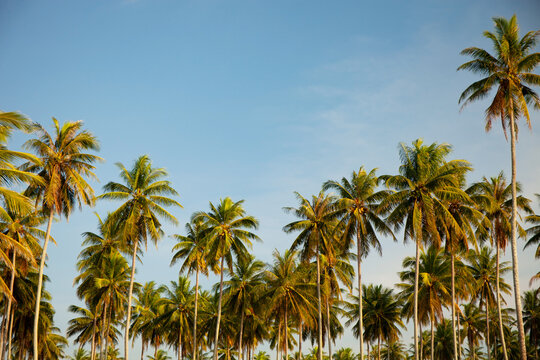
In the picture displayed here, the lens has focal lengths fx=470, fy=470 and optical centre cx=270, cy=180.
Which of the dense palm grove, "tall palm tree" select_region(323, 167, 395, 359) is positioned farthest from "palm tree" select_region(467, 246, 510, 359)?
"tall palm tree" select_region(323, 167, 395, 359)

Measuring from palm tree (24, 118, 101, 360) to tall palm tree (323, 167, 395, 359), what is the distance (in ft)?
61.5

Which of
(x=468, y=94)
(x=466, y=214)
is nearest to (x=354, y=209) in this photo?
(x=466, y=214)

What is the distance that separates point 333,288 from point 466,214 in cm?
1672

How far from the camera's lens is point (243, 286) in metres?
46.7

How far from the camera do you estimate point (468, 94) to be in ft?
95.8

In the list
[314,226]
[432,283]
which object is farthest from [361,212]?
[432,283]

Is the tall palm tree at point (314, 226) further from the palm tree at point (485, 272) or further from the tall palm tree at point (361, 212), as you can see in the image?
the palm tree at point (485, 272)

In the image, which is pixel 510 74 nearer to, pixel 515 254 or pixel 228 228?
pixel 515 254

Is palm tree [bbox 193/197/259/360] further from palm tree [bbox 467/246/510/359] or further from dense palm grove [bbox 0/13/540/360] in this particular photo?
palm tree [bbox 467/246/510/359]

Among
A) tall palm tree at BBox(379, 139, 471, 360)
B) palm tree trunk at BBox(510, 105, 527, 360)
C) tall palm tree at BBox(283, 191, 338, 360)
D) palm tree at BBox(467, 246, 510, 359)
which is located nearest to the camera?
palm tree trunk at BBox(510, 105, 527, 360)

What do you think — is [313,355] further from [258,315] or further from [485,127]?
[485,127]

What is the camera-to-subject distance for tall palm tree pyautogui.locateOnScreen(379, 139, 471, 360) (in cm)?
3134

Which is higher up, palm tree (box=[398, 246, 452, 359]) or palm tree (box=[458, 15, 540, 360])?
palm tree (box=[458, 15, 540, 360])

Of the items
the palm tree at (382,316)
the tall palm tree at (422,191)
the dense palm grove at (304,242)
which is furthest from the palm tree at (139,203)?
the palm tree at (382,316)
